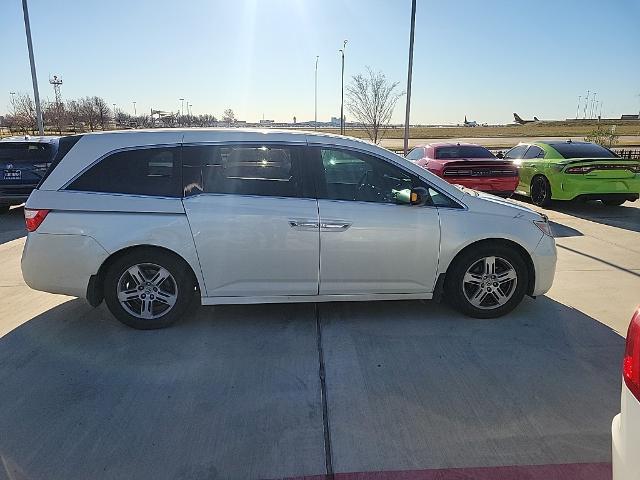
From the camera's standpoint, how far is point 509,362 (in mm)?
3424

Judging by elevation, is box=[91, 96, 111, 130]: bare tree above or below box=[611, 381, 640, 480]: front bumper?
above

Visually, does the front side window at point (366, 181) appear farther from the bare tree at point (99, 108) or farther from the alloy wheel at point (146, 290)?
the bare tree at point (99, 108)

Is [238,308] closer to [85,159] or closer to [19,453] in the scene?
[85,159]

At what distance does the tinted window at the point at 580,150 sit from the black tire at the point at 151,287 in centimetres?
878

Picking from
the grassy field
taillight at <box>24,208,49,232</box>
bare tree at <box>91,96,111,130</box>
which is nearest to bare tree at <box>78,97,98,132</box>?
bare tree at <box>91,96,111,130</box>

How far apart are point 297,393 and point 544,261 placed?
8.29 ft

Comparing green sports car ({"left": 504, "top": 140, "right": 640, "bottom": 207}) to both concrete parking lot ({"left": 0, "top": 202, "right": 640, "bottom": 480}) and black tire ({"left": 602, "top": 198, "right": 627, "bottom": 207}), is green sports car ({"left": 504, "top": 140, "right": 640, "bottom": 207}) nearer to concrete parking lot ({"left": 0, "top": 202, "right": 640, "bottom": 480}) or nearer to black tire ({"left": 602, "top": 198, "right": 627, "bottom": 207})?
black tire ({"left": 602, "top": 198, "right": 627, "bottom": 207})

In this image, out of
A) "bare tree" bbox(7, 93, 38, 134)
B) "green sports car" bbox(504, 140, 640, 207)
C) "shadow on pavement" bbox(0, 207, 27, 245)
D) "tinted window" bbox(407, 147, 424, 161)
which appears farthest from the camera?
"bare tree" bbox(7, 93, 38, 134)

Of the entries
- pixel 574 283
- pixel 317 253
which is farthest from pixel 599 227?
pixel 317 253

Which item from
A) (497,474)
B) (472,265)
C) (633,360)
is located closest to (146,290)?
(472,265)

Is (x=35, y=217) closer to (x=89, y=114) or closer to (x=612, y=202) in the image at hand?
(x=612, y=202)

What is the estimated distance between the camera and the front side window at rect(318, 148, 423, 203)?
3922 millimetres

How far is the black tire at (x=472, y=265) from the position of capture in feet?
13.3

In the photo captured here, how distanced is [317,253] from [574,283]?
3.15m
